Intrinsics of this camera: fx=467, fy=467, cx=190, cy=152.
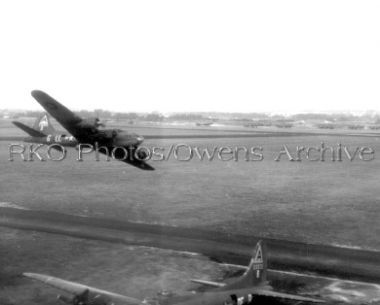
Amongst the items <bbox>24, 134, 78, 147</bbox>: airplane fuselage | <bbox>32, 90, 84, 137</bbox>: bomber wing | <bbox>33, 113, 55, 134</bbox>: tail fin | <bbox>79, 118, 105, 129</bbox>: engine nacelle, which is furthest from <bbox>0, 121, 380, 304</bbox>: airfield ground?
<bbox>79, 118, 105, 129</bbox>: engine nacelle

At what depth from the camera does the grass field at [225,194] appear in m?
42.2

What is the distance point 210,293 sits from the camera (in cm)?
2139

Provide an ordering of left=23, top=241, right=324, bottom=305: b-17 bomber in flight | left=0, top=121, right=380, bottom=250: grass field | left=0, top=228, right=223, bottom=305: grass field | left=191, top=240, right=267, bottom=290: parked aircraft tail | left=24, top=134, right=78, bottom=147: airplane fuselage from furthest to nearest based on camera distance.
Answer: left=0, top=121, right=380, bottom=250: grass field < left=0, top=228, right=223, bottom=305: grass field < left=24, top=134, right=78, bottom=147: airplane fuselage < left=191, top=240, right=267, bottom=290: parked aircraft tail < left=23, top=241, right=324, bottom=305: b-17 bomber in flight

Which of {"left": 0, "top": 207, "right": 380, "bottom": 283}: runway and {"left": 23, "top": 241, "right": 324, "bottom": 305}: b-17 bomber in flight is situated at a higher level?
{"left": 23, "top": 241, "right": 324, "bottom": 305}: b-17 bomber in flight

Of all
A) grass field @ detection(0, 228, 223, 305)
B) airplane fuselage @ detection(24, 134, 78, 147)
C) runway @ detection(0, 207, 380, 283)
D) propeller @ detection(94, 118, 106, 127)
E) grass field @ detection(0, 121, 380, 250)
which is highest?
propeller @ detection(94, 118, 106, 127)

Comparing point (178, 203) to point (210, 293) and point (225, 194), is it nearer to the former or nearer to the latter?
point (225, 194)

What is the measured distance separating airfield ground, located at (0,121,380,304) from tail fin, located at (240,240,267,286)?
17.5 feet

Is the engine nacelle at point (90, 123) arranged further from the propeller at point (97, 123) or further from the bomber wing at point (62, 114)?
the bomber wing at point (62, 114)

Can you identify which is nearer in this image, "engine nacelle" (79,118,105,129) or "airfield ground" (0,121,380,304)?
"engine nacelle" (79,118,105,129)

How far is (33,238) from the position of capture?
3709 centimetres

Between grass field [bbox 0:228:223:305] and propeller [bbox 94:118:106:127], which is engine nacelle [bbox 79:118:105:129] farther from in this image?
grass field [bbox 0:228:223:305]

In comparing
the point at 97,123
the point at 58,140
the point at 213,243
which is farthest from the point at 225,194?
the point at 97,123

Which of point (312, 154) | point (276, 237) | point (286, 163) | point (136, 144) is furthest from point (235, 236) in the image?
point (312, 154)

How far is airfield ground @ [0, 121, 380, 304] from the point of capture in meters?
31.3
